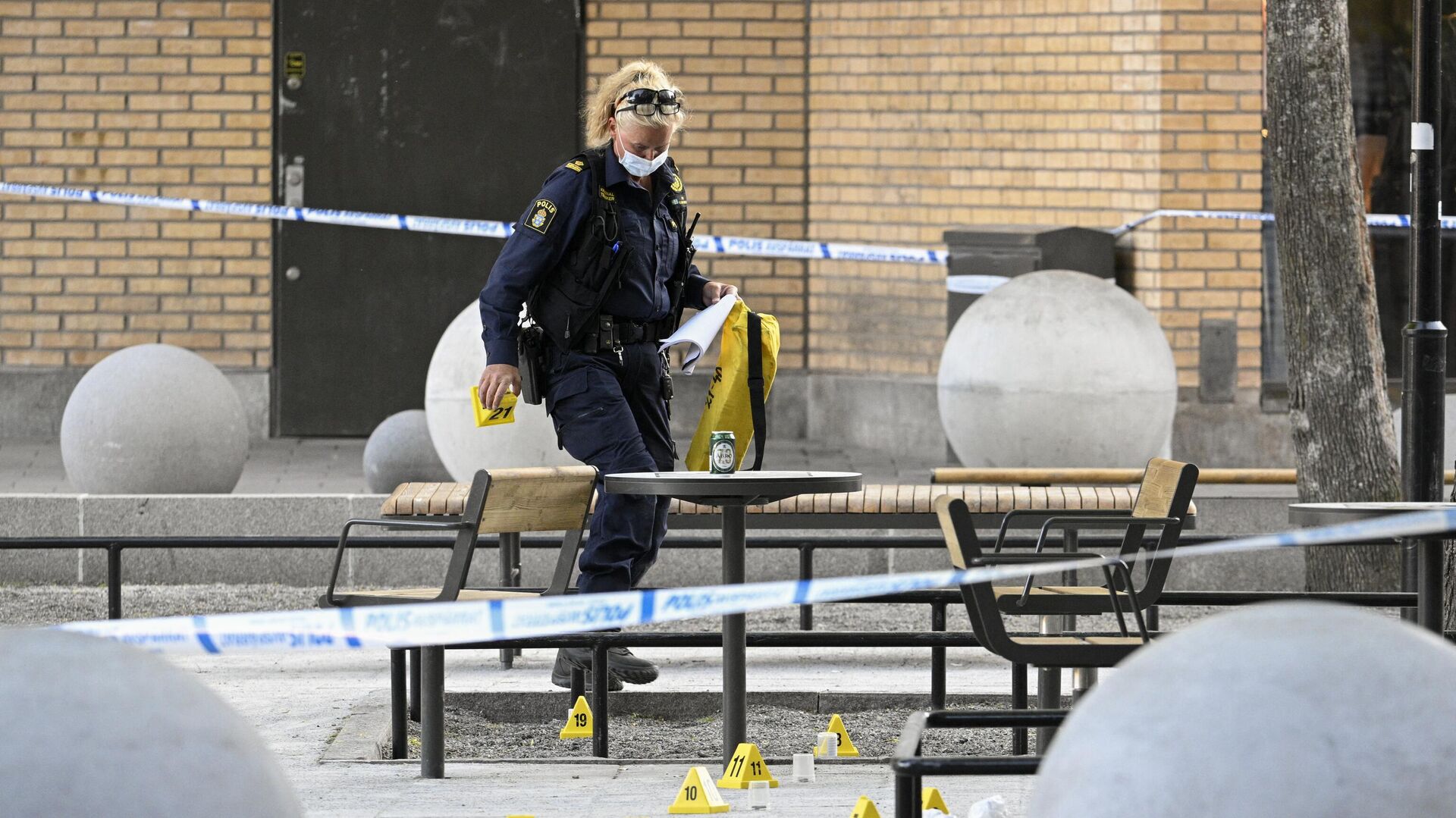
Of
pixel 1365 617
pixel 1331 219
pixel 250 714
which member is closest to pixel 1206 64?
pixel 1331 219

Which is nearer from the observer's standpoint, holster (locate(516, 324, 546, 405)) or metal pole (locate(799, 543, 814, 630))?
holster (locate(516, 324, 546, 405))

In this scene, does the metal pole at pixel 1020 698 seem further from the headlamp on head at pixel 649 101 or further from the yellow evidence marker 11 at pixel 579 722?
the headlamp on head at pixel 649 101

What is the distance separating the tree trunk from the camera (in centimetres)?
855

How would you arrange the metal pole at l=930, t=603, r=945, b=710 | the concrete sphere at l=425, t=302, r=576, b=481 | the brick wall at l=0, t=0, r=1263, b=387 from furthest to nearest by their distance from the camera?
1. the brick wall at l=0, t=0, r=1263, b=387
2. the concrete sphere at l=425, t=302, r=576, b=481
3. the metal pole at l=930, t=603, r=945, b=710

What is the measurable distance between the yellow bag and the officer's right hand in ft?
1.93

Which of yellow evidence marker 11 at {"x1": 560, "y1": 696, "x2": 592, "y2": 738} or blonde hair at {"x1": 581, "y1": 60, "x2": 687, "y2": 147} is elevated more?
blonde hair at {"x1": 581, "y1": 60, "x2": 687, "y2": 147}

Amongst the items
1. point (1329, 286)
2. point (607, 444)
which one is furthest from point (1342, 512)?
point (1329, 286)

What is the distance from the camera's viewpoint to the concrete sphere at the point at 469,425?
9.22 meters

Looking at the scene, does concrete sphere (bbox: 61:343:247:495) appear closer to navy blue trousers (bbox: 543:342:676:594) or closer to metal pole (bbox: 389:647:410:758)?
navy blue trousers (bbox: 543:342:676:594)

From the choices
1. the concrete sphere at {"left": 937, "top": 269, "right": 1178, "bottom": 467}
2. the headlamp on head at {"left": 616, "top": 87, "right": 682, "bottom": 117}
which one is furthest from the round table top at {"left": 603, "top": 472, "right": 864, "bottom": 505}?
the concrete sphere at {"left": 937, "top": 269, "right": 1178, "bottom": 467}

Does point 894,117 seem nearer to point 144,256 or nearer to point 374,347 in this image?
point 374,347

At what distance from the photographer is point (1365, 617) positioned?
2711 mm

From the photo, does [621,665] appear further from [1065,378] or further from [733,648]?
[1065,378]

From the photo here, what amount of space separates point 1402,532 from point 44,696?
3.21 meters
